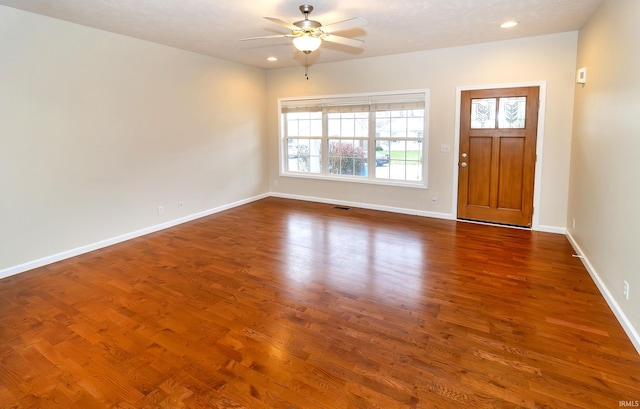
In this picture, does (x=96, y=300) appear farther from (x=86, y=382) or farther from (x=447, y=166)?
(x=447, y=166)

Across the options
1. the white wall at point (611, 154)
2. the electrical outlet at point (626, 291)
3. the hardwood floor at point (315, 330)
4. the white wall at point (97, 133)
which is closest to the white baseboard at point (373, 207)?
the hardwood floor at point (315, 330)

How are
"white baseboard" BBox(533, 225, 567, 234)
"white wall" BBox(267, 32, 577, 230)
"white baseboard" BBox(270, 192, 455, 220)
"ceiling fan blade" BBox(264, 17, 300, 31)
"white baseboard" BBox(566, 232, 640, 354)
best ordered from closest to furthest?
"white baseboard" BBox(566, 232, 640, 354)
"ceiling fan blade" BBox(264, 17, 300, 31)
"white wall" BBox(267, 32, 577, 230)
"white baseboard" BBox(533, 225, 567, 234)
"white baseboard" BBox(270, 192, 455, 220)

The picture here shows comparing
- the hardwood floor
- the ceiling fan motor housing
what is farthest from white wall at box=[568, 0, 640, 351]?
the ceiling fan motor housing

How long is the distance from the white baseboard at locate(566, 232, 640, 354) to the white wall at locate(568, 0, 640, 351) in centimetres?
1

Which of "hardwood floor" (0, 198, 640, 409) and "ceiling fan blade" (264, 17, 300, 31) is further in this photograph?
"ceiling fan blade" (264, 17, 300, 31)

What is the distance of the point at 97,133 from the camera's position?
13.8 feet

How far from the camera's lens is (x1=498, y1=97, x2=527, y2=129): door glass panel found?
482cm


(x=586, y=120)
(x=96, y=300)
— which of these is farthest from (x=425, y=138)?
(x=96, y=300)

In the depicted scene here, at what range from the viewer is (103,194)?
4344mm

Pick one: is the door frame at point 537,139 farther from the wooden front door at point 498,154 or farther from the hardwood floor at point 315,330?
the hardwood floor at point 315,330

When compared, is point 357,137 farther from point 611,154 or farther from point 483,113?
point 611,154

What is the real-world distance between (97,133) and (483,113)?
5.13 metres

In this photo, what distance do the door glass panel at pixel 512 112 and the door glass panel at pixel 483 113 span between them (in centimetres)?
9

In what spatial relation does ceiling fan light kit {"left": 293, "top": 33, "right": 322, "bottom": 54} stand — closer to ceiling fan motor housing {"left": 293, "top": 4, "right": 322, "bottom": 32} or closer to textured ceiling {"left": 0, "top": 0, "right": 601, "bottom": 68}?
ceiling fan motor housing {"left": 293, "top": 4, "right": 322, "bottom": 32}
